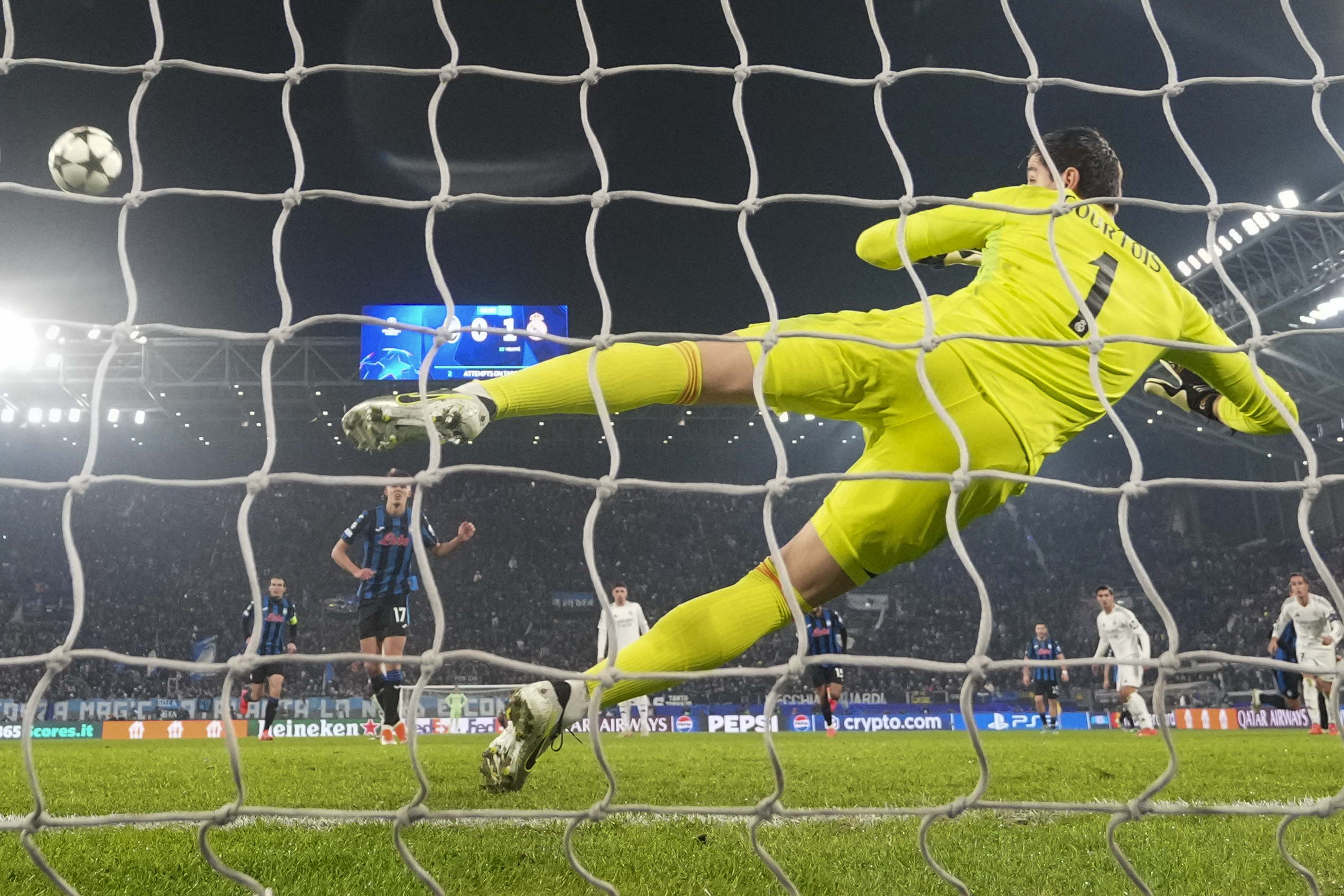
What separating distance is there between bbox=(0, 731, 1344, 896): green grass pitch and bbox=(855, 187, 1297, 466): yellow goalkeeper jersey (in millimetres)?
1093

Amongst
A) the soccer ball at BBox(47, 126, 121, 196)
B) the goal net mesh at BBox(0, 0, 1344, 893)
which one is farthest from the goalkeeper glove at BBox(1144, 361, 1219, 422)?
the soccer ball at BBox(47, 126, 121, 196)

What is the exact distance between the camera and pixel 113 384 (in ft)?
63.9

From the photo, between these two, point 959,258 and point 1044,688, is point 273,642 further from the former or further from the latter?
point 1044,688

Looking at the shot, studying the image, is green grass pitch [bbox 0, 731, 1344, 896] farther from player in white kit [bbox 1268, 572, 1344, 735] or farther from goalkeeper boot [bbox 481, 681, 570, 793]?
player in white kit [bbox 1268, 572, 1344, 735]

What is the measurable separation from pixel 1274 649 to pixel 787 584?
928 cm

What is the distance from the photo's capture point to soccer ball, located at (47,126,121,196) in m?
5.59

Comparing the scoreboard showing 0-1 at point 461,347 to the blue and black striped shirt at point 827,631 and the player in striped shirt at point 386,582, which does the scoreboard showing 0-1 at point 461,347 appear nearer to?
the blue and black striped shirt at point 827,631

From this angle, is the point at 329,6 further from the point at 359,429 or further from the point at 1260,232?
the point at 1260,232

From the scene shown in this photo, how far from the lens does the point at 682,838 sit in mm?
2705

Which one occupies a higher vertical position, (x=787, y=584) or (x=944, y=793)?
(x=787, y=584)

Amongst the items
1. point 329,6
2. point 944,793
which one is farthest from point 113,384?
point 944,793

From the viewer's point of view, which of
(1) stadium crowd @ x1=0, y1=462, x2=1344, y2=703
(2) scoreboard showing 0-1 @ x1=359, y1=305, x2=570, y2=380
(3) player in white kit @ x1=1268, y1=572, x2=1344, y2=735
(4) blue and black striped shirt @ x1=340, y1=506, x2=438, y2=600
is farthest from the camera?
(1) stadium crowd @ x1=0, y1=462, x2=1344, y2=703

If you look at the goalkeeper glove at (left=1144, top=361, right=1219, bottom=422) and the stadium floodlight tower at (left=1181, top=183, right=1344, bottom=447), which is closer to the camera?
the goalkeeper glove at (left=1144, top=361, right=1219, bottom=422)

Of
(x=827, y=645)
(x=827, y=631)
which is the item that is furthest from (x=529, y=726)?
(x=827, y=645)
